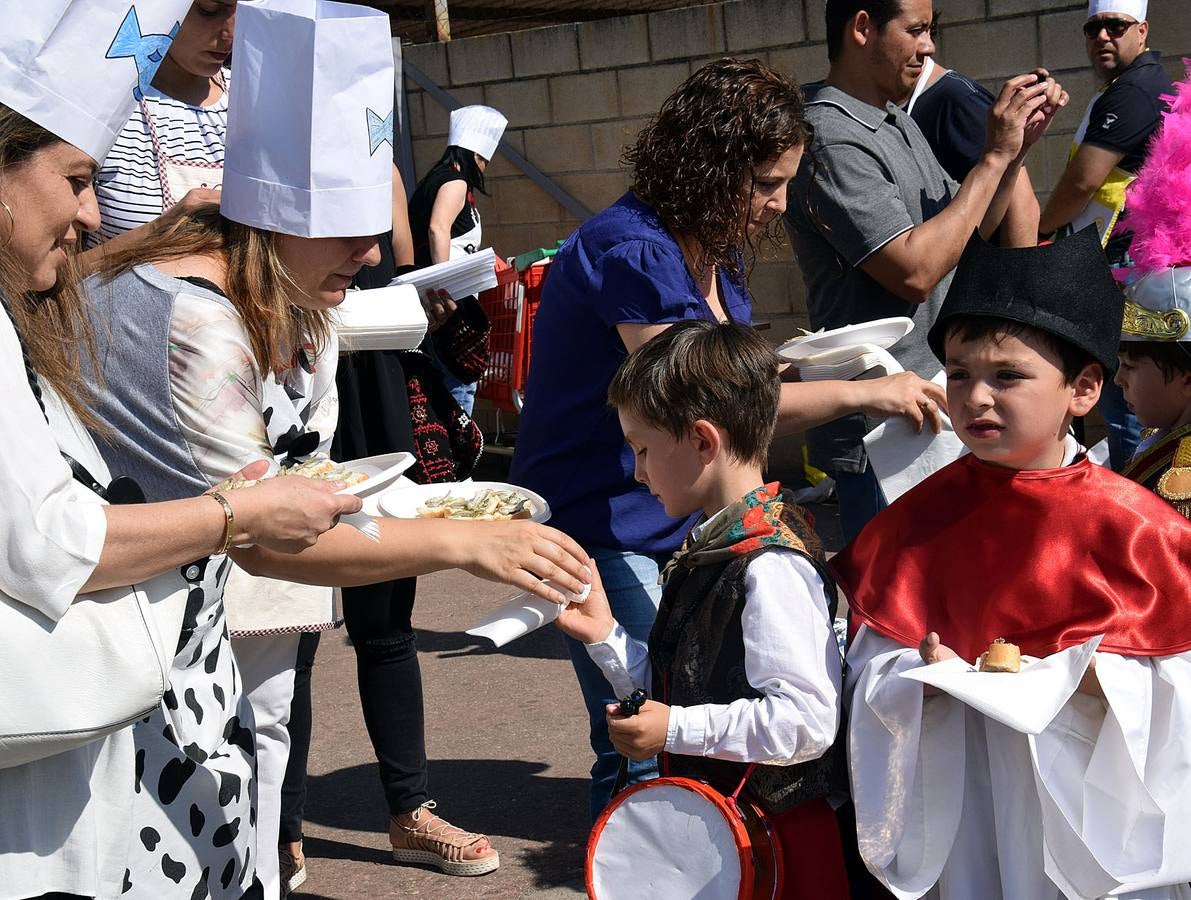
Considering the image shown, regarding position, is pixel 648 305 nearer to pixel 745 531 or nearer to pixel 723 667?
pixel 745 531

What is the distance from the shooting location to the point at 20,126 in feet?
6.12

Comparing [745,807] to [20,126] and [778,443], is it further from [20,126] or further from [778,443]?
[778,443]

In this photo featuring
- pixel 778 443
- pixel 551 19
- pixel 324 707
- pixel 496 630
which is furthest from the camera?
pixel 551 19

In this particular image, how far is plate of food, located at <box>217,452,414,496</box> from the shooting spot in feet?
7.63

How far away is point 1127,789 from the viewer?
2.30 m

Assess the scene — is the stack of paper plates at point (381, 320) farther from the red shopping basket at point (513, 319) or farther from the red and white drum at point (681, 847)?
the red shopping basket at point (513, 319)

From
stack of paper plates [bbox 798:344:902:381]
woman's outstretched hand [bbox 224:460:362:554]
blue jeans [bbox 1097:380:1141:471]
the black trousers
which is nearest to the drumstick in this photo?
woman's outstretched hand [bbox 224:460:362:554]

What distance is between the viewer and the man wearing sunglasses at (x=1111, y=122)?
5.63m

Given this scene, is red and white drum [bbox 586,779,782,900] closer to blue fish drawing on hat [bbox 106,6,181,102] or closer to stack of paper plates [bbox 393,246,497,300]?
blue fish drawing on hat [bbox 106,6,181,102]

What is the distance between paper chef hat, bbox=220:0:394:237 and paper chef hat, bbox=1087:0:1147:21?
4.28m

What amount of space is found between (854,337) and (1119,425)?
7.89ft

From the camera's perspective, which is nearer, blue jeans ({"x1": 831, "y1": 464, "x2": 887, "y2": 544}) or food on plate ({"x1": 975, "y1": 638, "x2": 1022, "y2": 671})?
food on plate ({"x1": 975, "y1": 638, "x2": 1022, "y2": 671})

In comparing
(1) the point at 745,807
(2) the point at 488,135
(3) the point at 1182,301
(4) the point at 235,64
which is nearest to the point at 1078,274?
(3) the point at 1182,301

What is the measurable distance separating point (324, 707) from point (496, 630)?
3.19m
